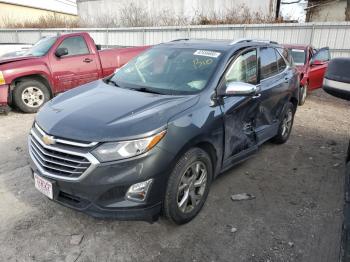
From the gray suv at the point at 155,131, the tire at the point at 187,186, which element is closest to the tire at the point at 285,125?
the gray suv at the point at 155,131

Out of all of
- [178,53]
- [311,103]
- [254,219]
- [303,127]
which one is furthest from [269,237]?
[311,103]

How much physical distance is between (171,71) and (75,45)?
200 inches

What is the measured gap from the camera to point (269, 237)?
3.12 m

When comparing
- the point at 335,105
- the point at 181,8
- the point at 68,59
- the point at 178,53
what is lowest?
the point at 335,105

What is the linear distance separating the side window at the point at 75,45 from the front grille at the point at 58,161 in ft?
17.7

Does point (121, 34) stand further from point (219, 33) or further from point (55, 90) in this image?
point (55, 90)

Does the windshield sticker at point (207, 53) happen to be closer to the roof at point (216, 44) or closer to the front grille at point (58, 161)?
the roof at point (216, 44)

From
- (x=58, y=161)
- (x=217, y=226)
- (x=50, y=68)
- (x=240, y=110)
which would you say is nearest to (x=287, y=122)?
(x=240, y=110)

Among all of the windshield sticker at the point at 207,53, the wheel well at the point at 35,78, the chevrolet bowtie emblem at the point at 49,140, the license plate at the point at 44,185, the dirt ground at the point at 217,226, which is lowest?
the dirt ground at the point at 217,226

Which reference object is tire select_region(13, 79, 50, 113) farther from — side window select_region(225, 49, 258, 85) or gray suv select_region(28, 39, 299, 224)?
side window select_region(225, 49, 258, 85)

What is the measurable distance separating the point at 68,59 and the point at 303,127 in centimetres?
570

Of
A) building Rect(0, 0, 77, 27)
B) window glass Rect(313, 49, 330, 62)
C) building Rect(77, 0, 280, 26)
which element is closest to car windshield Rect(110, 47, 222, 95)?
window glass Rect(313, 49, 330, 62)

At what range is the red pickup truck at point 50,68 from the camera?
7.05 m

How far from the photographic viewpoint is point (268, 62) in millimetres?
4629
